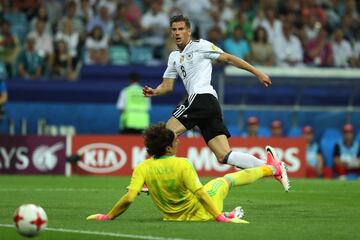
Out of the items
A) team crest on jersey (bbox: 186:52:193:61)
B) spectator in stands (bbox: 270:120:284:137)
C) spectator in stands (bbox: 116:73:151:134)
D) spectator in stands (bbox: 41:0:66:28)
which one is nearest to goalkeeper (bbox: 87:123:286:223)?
team crest on jersey (bbox: 186:52:193:61)

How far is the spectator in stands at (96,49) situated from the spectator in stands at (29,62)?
1122 millimetres

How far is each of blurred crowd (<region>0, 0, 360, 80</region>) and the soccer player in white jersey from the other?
1076 cm

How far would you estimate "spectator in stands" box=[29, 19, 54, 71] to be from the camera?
23.6 m

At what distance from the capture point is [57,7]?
25031 mm

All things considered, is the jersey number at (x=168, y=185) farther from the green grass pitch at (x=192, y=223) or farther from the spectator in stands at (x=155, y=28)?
the spectator in stands at (x=155, y=28)

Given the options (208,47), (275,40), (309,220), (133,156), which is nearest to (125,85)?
(133,156)

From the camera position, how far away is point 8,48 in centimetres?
2312

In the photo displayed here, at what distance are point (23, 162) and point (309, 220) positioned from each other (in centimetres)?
1087

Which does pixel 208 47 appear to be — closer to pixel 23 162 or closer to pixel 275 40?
pixel 23 162

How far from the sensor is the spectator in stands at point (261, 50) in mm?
24344

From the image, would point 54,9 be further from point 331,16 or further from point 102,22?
point 331,16

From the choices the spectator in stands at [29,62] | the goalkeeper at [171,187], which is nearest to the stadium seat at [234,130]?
the spectator in stands at [29,62]

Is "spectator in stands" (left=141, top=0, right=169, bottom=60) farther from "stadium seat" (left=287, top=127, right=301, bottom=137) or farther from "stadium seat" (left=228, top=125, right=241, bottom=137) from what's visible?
"stadium seat" (left=287, top=127, right=301, bottom=137)

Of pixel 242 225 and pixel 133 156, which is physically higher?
pixel 242 225
